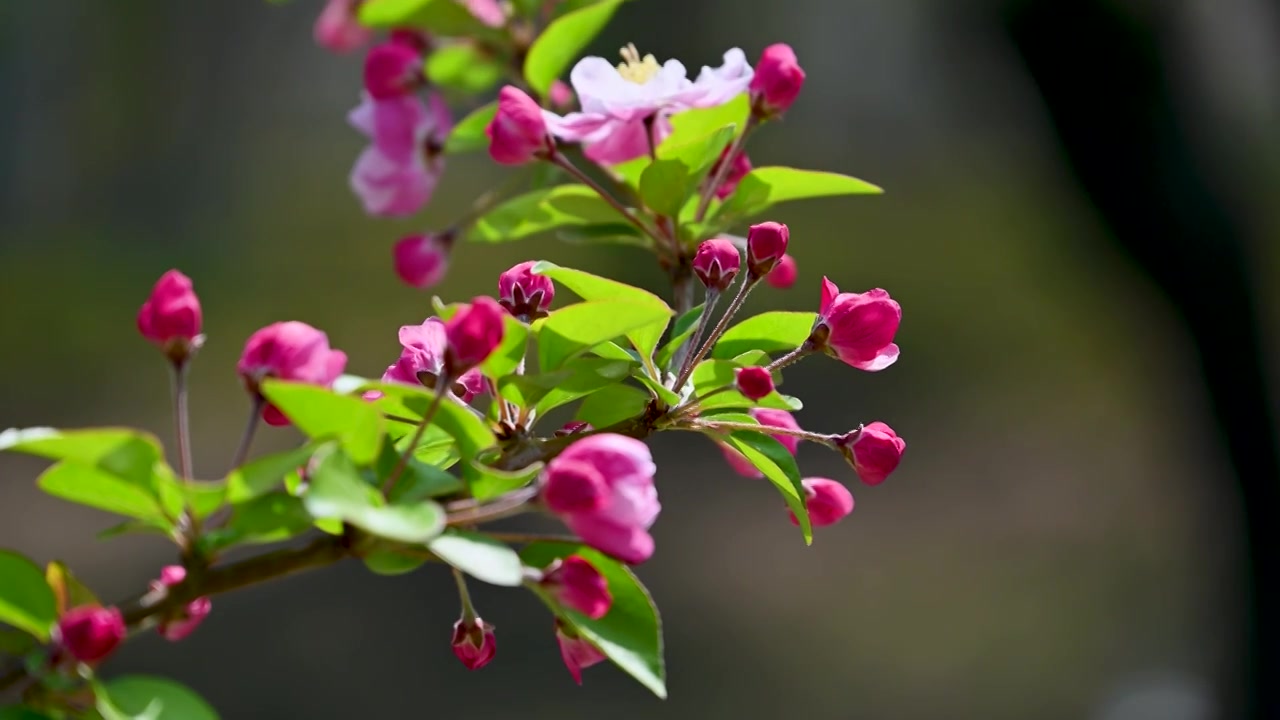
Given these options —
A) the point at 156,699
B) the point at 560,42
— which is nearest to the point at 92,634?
the point at 156,699

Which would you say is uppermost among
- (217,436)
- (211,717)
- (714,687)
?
(211,717)

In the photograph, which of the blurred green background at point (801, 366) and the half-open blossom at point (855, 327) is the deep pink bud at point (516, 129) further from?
the blurred green background at point (801, 366)

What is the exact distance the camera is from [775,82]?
66 cm

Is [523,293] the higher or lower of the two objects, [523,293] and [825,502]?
the higher

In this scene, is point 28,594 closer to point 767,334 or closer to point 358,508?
point 358,508

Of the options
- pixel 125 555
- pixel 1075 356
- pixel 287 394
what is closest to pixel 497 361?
pixel 287 394

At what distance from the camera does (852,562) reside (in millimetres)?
3516

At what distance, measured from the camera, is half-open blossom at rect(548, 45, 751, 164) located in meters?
0.63

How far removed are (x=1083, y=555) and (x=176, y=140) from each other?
375 centimetres

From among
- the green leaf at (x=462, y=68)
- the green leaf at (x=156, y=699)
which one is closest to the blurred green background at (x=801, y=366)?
the green leaf at (x=462, y=68)

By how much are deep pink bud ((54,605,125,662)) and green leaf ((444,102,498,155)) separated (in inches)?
17.5

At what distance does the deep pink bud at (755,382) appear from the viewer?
0.47 meters

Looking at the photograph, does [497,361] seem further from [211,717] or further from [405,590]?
[405,590]

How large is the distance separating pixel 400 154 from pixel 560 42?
0.63 feet
